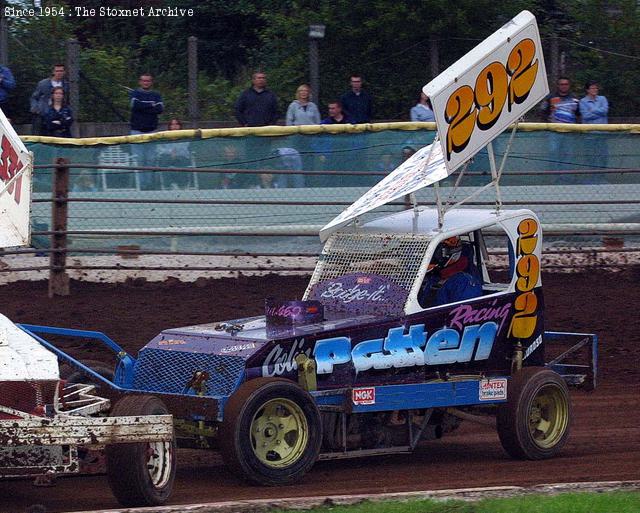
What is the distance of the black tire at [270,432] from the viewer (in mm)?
6996

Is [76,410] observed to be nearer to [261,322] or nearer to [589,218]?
[261,322]

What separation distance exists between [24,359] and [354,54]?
13478mm

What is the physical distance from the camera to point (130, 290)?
1322cm

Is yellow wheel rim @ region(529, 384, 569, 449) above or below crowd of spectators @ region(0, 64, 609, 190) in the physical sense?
below

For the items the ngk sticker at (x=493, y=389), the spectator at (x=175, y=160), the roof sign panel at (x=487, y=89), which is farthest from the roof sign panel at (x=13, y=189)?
the spectator at (x=175, y=160)

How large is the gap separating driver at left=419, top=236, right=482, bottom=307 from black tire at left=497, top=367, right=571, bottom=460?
2.12ft

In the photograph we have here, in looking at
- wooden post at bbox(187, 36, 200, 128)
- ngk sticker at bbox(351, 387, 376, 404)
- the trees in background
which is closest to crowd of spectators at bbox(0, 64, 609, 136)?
wooden post at bbox(187, 36, 200, 128)

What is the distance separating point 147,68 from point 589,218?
30.9 ft

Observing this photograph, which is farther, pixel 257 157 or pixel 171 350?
pixel 257 157

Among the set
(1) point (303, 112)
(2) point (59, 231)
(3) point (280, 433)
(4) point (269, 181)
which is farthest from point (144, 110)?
(3) point (280, 433)

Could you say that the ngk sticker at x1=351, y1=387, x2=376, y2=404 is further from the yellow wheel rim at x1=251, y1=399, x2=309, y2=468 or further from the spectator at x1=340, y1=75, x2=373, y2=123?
the spectator at x1=340, y1=75, x2=373, y2=123

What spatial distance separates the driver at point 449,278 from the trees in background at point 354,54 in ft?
30.9

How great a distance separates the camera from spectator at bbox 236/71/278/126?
15.0 meters

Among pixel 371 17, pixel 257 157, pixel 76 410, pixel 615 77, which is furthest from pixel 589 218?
pixel 76 410
